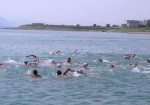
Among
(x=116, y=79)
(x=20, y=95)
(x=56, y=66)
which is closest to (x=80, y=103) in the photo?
(x=20, y=95)

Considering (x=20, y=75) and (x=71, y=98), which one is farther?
(x=20, y=75)

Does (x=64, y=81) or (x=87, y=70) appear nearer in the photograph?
(x=64, y=81)

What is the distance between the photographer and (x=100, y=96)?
23.6m

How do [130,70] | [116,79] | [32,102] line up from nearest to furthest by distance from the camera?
1. [32,102]
2. [116,79]
3. [130,70]

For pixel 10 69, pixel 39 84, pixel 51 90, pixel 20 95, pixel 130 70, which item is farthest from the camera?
pixel 130 70

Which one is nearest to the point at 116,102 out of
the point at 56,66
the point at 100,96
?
the point at 100,96

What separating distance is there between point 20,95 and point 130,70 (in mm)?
16543

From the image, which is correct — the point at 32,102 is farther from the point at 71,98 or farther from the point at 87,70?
the point at 87,70

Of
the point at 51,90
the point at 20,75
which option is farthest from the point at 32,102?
the point at 20,75

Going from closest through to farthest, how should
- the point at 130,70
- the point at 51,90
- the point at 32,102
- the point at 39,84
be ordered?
1. the point at 32,102
2. the point at 51,90
3. the point at 39,84
4. the point at 130,70

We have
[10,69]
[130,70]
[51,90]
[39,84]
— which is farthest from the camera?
[130,70]

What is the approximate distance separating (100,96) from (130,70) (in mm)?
Result: 14444

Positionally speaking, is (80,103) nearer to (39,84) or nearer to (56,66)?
(39,84)

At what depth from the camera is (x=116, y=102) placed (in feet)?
72.4
